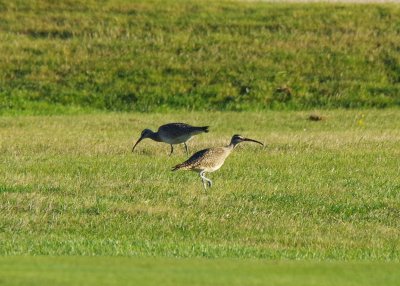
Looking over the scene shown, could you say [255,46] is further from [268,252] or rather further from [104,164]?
[268,252]

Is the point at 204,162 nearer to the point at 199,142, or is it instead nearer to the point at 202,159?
the point at 202,159

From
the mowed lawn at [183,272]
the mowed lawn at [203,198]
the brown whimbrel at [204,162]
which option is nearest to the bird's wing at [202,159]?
the brown whimbrel at [204,162]

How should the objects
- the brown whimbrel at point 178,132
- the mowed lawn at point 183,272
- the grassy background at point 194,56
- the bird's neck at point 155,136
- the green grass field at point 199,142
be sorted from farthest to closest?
the grassy background at point 194,56, the bird's neck at point 155,136, the brown whimbrel at point 178,132, the green grass field at point 199,142, the mowed lawn at point 183,272

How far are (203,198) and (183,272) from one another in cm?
737

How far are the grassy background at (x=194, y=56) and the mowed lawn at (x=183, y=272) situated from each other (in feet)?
76.5

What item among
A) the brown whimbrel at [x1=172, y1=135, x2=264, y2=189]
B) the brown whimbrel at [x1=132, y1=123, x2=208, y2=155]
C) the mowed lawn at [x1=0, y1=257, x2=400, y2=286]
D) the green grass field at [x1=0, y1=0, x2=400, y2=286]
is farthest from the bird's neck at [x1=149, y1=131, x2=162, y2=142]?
the mowed lawn at [x1=0, y1=257, x2=400, y2=286]

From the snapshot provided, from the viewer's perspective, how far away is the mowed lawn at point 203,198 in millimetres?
12266

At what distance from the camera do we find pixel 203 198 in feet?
50.4

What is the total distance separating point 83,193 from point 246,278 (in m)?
8.27

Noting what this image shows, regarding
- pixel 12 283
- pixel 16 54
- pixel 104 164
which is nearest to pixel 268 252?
pixel 12 283

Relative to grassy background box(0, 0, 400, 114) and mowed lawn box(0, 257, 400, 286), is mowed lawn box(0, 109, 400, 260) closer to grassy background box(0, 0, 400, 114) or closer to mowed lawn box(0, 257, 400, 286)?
mowed lawn box(0, 257, 400, 286)

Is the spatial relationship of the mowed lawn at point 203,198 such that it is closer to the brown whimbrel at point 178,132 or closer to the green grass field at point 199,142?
the green grass field at point 199,142

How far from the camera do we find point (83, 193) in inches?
622

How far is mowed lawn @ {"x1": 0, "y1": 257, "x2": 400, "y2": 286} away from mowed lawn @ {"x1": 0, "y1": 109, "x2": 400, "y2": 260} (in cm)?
217
